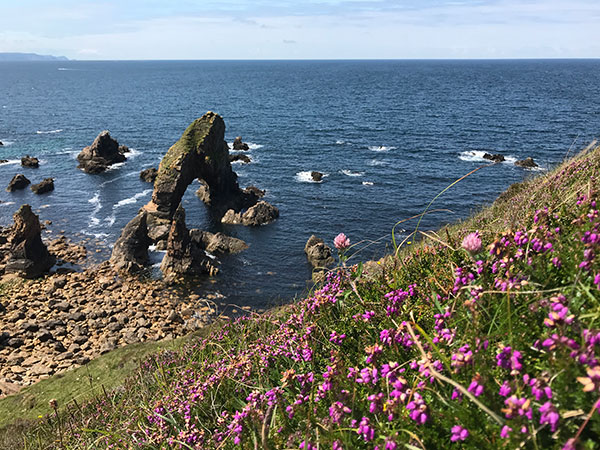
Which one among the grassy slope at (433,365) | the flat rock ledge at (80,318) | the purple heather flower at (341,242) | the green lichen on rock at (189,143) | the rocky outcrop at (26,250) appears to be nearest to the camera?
the grassy slope at (433,365)

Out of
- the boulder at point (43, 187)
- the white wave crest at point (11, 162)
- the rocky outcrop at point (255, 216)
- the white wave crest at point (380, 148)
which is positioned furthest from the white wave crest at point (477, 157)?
the white wave crest at point (11, 162)

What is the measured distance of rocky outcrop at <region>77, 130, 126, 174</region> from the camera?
6153 centimetres

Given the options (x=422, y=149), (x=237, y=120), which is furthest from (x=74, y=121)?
(x=422, y=149)

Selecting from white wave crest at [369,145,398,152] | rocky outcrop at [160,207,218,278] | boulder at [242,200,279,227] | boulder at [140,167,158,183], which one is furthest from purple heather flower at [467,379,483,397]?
white wave crest at [369,145,398,152]

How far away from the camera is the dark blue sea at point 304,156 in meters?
39.9

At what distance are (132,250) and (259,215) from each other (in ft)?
43.4

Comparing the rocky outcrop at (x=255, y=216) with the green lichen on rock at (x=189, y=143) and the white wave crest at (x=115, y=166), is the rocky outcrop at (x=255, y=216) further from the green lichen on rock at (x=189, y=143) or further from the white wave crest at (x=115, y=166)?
the white wave crest at (x=115, y=166)

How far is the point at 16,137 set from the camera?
84.2 metres

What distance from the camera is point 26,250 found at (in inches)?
1293

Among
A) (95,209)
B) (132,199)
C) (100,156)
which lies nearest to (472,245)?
(95,209)

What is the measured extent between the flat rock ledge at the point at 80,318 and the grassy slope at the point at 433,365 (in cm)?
1624

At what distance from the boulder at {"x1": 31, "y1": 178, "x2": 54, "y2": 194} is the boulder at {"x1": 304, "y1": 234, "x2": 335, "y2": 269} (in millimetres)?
36960

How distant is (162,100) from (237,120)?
5807 centimetres

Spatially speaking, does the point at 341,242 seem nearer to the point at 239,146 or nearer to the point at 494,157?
the point at 494,157
